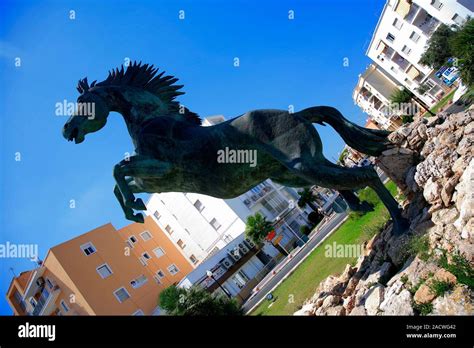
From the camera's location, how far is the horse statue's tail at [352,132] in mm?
6414

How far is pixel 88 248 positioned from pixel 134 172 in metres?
26.8

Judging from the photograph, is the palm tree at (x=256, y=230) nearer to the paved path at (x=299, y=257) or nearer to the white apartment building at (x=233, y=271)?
the white apartment building at (x=233, y=271)

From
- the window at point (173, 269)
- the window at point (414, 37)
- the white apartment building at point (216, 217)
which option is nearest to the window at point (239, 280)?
the white apartment building at point (216, 217)

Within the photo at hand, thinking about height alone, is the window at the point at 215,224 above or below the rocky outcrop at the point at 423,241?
above

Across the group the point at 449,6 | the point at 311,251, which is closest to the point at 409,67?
the point at 449,6

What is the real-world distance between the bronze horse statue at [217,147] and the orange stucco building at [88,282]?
2363 centimetres

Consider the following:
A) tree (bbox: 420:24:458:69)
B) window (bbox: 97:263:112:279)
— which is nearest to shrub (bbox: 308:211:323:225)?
tree (bbox: 420:24:458:69)

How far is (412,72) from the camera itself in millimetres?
44938

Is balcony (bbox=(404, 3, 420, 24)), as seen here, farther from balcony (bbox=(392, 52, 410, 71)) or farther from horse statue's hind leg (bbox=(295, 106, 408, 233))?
horse statue's hind leg (bbox=(295, 106, 408, 233))

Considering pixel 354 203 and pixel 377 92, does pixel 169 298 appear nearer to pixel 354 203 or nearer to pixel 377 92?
pixel 354 203

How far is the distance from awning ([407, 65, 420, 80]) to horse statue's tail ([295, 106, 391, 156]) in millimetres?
44410
